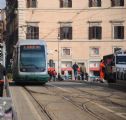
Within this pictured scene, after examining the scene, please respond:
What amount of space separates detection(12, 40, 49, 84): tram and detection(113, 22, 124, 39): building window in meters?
36.0

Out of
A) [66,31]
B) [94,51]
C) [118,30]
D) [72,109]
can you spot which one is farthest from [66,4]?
[72,109]

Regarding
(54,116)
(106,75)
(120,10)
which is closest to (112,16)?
(120,10)

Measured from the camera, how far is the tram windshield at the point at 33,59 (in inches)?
1532

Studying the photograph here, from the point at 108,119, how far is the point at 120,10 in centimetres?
5921

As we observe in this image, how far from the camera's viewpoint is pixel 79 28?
2958 inches

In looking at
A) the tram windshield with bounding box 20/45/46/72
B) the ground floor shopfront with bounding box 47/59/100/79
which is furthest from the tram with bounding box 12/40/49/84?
the ground floor shopfront with bounding box 47/59/100/79

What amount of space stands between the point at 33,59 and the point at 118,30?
36.9 m

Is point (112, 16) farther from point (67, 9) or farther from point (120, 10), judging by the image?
point (67, 9)

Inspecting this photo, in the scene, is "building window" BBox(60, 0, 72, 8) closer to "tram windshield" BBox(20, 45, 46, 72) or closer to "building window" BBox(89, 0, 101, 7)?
"building window" BBox(89, 0, 101, 7)

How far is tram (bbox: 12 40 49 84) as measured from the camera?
38.8 m

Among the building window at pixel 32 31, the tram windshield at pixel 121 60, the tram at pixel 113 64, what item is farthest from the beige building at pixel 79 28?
the tram windshield at pixel 121 60

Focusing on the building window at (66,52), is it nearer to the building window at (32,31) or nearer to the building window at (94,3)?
the building window at (32,31)

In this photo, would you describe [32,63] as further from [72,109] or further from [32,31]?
[32,31]

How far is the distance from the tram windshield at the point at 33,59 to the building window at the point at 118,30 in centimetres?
3618
